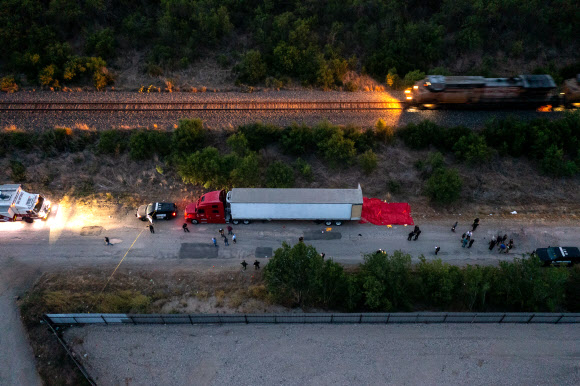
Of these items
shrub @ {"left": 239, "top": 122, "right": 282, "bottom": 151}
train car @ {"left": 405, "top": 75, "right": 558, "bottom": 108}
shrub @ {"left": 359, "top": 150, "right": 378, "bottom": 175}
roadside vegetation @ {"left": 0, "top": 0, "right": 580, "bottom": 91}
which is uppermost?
roadside vegetation @ {"left": 0, "top": 0, "right": 580, "bottom": 91}

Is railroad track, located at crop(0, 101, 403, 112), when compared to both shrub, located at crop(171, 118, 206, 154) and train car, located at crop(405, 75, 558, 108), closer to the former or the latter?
train car, located at crop(405, 75, 558, 108)

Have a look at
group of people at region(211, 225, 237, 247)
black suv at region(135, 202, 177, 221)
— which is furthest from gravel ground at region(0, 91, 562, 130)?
group of people at region(211, 225, 237, 247)

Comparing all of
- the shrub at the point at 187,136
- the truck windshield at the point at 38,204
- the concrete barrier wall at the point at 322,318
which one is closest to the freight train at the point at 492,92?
the shrub at the point at 187,136

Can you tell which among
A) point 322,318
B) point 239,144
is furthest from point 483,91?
point 322,318

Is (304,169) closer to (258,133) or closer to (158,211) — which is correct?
(258,133)

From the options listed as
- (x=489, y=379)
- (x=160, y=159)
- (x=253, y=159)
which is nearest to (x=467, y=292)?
(x=489, y=379)

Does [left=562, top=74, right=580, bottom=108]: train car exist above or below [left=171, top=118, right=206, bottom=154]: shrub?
above

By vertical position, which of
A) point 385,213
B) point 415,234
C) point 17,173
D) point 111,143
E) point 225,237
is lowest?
point 225,237
